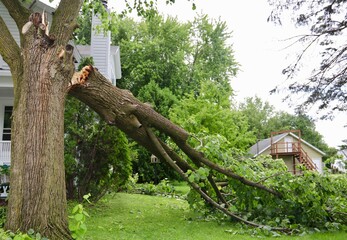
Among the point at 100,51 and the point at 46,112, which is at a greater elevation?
the point at 100,51

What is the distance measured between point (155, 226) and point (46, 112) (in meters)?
2.85

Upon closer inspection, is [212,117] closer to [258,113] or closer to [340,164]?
[340,164]

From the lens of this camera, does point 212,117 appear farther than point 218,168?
Yes

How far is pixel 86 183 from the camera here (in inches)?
334

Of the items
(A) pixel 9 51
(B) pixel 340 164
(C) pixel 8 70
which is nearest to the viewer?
(A) pixel 9 51

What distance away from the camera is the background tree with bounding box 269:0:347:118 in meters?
7.70

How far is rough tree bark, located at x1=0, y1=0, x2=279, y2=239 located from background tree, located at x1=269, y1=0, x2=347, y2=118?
3.60 meters

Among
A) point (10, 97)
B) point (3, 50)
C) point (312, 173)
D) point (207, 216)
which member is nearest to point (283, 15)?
point (312, 173)

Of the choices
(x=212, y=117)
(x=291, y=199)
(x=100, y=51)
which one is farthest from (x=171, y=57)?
(x=291, y=199)

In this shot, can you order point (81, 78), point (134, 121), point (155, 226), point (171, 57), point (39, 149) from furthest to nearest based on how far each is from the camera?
point (171, 57)
point (155, 226)
point (134, 121)
point (81, 78)
point (39, 149)

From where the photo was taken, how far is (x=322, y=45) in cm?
782

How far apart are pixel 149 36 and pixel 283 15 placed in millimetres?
24328

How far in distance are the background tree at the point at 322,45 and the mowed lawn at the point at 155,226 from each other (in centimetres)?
333

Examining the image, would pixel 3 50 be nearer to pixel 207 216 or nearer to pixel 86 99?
pixel 86 99
